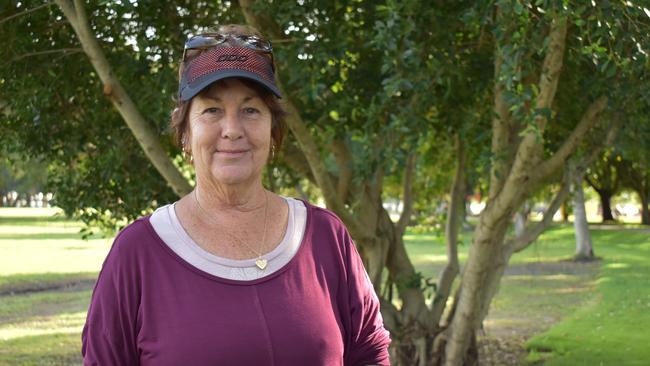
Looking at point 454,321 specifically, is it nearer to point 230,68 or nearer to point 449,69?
point 449,69

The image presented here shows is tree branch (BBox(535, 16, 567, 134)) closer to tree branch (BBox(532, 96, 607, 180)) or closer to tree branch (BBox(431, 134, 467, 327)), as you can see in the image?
tree branch (BBox(532, 96, 607, 180))

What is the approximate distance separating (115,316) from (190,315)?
0.60 feet

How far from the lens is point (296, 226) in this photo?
271cm

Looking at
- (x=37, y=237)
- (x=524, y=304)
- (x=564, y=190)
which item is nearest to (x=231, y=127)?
(x=564, y=190)

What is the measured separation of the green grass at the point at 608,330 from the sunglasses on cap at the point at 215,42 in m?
10.9

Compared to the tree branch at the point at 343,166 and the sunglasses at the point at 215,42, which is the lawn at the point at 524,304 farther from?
the sunglasses at the point at 215,42

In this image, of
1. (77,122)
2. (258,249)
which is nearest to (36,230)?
(77,122)

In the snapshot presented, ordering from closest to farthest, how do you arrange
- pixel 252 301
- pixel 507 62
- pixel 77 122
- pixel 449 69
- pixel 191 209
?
pixel 252 301 → pixel 191 209 → pixel 507 62 → pixel 449 69 → pixel 77 122

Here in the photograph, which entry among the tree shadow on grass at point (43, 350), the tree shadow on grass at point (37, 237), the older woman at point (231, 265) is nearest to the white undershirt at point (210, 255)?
the older woman at point (231, 265)

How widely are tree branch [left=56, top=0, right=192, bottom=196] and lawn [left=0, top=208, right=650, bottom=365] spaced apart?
2344 mm

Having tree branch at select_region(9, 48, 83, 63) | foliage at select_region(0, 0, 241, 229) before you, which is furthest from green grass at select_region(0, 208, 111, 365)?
tree branch at select_region(9, 48, 83, 63)

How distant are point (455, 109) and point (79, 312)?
1076cm

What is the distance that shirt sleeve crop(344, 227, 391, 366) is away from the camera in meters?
2.69

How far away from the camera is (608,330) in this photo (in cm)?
1538
